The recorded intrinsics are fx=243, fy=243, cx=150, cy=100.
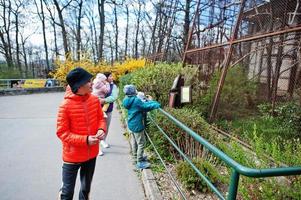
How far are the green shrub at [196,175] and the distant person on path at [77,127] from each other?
1484mm

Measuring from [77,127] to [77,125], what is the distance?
23 mm

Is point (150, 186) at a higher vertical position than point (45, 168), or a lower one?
higher

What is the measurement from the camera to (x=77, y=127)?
8.71 ft

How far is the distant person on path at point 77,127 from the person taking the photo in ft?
8.45

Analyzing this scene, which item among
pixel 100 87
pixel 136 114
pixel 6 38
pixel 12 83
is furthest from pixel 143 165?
pixel 6 38

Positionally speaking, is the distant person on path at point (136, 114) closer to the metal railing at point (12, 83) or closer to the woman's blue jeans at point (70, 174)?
the woman's blue jeans at point (70, 174)

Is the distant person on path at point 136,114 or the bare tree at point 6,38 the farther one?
the bare tree at point 6,38

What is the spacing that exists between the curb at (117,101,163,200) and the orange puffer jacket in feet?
3.51

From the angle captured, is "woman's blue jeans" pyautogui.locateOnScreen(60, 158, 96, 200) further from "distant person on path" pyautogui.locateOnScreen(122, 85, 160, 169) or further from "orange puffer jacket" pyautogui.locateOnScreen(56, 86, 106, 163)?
"distant person on path" pyautogui.locateOnScreen(122, 85, 160, 169)

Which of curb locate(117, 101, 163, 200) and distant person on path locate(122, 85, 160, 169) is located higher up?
distant person on path locate(122, 85, 160, 169)

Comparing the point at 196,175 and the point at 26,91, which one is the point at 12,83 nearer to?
the point at 26,91

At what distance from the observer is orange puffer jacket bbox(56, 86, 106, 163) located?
101 inches

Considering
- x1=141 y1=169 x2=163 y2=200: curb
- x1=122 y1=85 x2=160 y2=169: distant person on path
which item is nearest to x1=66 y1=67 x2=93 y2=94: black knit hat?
x1=122 y1=85 x2=160 y2=169: distant person on path

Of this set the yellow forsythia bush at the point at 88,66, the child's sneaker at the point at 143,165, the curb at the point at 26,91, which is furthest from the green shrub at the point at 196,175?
the curb at the point at 26,91
